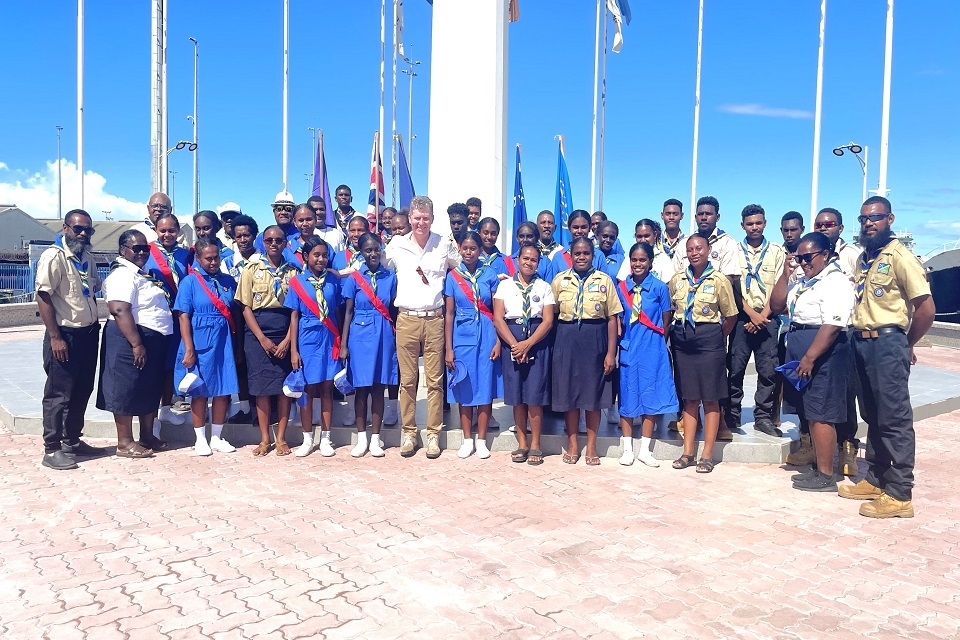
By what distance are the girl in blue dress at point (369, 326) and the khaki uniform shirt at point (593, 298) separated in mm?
1466

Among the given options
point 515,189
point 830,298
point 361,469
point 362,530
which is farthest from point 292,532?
point 515,189

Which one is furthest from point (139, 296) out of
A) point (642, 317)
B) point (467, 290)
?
point (642, 317)

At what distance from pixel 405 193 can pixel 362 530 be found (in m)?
8.01

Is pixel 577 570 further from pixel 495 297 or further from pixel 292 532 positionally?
pixel 495 297

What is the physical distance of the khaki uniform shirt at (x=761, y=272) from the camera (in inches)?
232

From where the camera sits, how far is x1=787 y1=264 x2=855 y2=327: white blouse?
15.5 ft

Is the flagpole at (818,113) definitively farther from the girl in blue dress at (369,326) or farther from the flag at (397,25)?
the girl in blue dress at (369,326)

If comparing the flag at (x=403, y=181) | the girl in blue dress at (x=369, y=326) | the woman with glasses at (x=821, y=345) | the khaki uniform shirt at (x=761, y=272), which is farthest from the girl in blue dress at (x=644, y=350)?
the flag at (x=403, y=181)

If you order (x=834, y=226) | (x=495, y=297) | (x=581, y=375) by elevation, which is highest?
(x=834, y=226)

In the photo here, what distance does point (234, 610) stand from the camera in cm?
313

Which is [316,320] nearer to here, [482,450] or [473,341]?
[473,341]

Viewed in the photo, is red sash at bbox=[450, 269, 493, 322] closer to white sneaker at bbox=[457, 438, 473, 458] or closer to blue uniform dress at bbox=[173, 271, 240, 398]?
white sneaker at bbox=[457, 438, 473, 458]

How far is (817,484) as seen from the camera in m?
4.99

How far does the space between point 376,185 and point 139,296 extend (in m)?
→ 4.29
